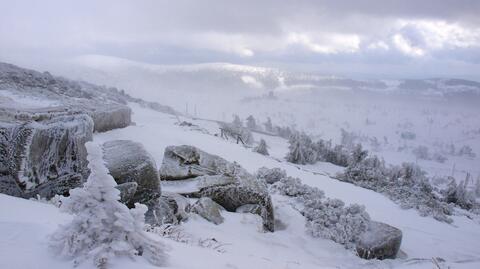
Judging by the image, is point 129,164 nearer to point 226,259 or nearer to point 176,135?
point 226,259

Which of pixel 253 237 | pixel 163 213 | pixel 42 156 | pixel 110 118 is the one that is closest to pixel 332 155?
pixel 110 118

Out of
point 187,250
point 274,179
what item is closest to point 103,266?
point 187,250

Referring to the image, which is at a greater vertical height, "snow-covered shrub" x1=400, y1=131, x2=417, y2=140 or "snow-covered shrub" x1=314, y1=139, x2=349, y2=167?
"snow-covered shrub" x1=314, y1=139, x2=349, y2=167

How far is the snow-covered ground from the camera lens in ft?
10.2

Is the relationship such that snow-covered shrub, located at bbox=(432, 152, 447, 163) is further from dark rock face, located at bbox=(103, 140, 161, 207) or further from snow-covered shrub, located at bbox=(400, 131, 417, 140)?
dark rock face, located at bbox=(103, 140, 161, 207)

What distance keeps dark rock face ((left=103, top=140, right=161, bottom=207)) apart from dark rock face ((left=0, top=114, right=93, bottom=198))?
22.7 inches

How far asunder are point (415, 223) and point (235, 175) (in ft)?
19.7

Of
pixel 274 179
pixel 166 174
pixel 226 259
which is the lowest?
pixel 274 179

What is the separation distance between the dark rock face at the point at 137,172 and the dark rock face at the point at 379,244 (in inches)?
173

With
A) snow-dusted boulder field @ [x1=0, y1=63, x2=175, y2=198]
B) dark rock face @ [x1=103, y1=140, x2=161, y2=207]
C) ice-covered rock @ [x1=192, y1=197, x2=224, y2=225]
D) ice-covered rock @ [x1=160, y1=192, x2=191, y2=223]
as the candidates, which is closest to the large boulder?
ice-covered rock @ [x1=192, y1=197, x2=224, y2=225]

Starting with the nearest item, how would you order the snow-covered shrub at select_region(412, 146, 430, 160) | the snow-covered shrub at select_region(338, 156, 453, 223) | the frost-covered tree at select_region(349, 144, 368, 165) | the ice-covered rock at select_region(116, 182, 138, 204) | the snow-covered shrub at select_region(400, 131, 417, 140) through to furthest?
the ice-covered rock at select_region(116, 182, 138, 204), the snow-covered shrub at select_region(338, 156, 453, 223), the frost-covered tree at select_region(349, 144, 368, 165), the snow-covered shrub at select_region(412, 146, 430, 160), the snow-covered shrub at select_region(400, 131, 417, 140)

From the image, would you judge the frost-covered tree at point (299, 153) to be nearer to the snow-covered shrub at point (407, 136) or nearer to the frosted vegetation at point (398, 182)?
the frosted vegetation at point (398, 182)

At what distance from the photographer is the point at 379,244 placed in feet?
26.2

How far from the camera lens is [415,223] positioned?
37.1 feet
